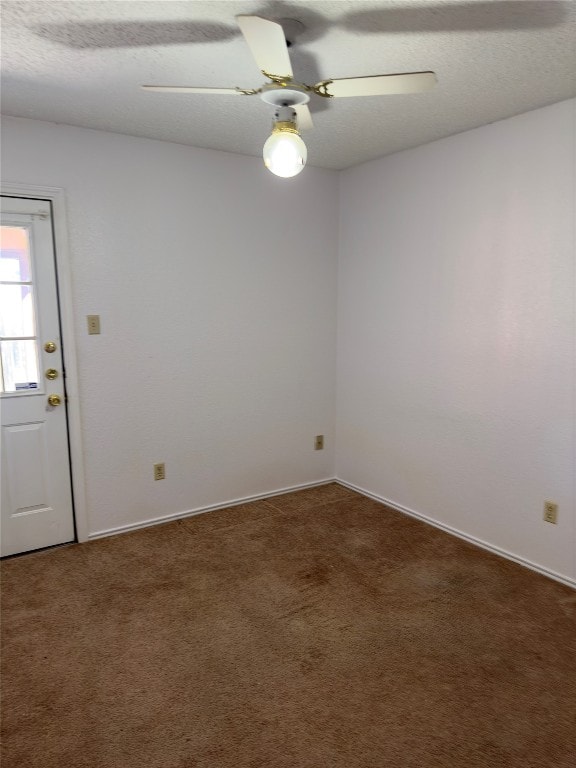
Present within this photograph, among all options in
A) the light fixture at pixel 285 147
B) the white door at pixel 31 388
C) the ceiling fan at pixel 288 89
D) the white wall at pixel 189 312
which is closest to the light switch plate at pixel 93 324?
the white wall at pixel 189 312

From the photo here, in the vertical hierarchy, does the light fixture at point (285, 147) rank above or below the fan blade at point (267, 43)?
below

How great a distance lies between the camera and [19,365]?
285 centimetres

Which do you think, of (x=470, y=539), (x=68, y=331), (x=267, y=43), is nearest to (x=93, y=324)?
(x=68, y=331)

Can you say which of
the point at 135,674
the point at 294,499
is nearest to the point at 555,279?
the point at 294,499

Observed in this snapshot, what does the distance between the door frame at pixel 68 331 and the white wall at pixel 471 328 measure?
6.59 feet

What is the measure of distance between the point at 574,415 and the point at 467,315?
2.73 ft

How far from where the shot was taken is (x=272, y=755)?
1.67 meters

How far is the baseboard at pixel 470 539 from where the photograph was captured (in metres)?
2.71

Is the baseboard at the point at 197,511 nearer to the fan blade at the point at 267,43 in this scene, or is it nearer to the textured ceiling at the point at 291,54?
the textured ceiling at the point at 291,54

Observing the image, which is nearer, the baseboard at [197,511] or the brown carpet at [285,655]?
the brown carpet at [285,655]

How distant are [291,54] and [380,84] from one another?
523mm

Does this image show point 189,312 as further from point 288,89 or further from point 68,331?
point 288,89

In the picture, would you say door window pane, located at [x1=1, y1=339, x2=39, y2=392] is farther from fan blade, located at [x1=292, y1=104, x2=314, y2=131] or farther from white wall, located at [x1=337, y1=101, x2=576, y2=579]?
white wall, located at [x1=337, y1=101, x2=576, y2=579]

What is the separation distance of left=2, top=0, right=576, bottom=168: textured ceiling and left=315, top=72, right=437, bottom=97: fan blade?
23 centimetres
